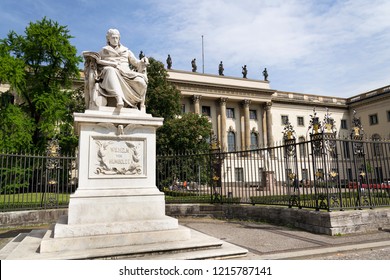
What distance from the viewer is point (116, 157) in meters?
6.25

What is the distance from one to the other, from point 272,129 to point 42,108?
3780 centimetres

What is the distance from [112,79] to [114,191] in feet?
7.90

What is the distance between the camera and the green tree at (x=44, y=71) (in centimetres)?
2398

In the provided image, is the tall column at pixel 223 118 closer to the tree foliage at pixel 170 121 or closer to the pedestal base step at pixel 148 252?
the tree foliage at pixel 170 121

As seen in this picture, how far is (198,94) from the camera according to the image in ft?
148

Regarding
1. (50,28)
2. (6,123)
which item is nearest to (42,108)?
(6,123)

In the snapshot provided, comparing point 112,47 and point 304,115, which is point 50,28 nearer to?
point 112,47

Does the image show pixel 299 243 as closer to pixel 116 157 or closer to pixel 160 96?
pixel 116 157

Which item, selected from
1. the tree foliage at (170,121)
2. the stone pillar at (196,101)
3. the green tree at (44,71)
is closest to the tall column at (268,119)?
the stone pillar at (196,101)

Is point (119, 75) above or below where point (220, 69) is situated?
below

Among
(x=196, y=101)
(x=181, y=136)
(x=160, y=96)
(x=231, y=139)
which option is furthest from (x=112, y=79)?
(x=231, y=139)

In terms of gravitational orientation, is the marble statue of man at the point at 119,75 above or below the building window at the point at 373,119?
below

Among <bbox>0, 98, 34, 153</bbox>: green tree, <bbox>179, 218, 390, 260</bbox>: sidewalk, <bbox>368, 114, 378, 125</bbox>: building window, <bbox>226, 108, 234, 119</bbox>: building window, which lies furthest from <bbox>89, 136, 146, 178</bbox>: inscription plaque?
<bbox>368, 114, 378, 125</bbox>: building window

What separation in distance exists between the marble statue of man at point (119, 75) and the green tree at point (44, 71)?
19.7 metres
